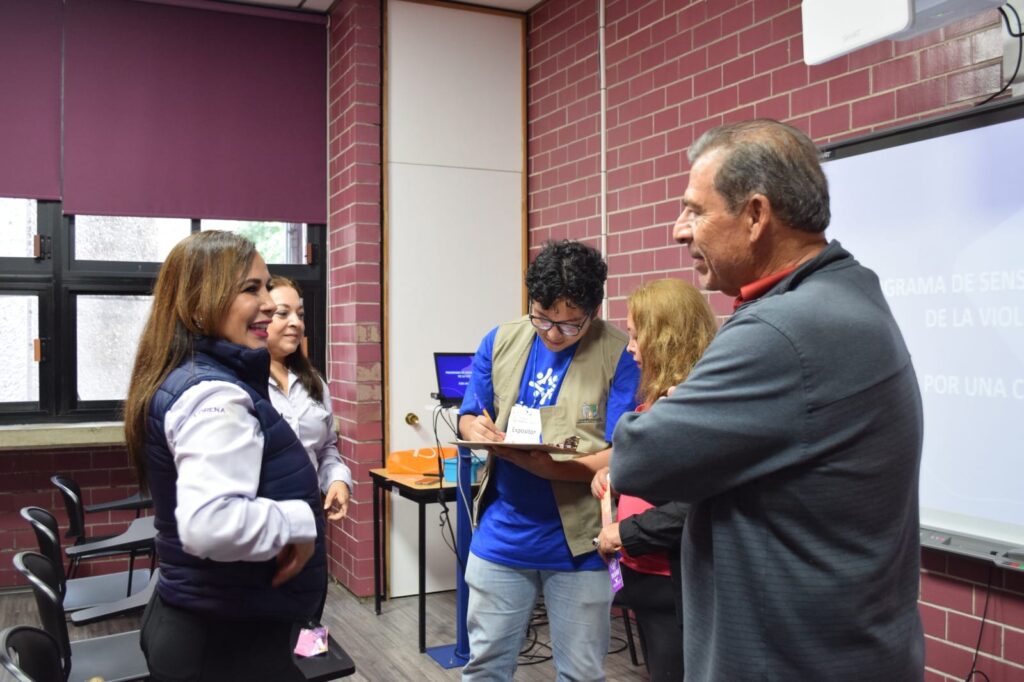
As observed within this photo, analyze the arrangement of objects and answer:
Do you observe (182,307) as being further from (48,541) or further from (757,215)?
(48,541)

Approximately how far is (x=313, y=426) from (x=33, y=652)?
982mm

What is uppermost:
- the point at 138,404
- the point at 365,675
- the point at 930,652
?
the point at 138,404

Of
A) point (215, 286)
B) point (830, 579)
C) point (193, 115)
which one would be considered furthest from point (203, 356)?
point (193, 115)

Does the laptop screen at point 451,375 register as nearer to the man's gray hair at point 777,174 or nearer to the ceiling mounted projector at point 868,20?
the ceiling mounted projector at point 868,20

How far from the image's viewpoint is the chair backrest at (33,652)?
1646 millimetres

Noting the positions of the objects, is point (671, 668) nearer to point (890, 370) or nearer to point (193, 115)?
point (890, 370)

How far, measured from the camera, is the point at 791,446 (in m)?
1.06

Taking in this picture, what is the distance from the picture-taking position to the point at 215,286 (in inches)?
62.9

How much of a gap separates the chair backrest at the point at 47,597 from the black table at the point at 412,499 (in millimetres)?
1681

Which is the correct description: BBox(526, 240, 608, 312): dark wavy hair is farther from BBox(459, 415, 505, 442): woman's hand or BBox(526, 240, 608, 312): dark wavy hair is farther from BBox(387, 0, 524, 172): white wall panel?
BBox(387, 0, 524, 172): white wall panel

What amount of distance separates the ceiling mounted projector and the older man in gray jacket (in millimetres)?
1331

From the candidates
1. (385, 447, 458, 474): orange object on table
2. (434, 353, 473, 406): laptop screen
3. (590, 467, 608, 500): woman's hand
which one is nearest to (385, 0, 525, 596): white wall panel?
(385, 447, 458, 474): orange object on table

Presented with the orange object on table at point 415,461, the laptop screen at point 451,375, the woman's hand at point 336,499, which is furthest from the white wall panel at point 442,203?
the woman's hand at point 336,499

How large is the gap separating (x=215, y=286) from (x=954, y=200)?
195 centimetres
